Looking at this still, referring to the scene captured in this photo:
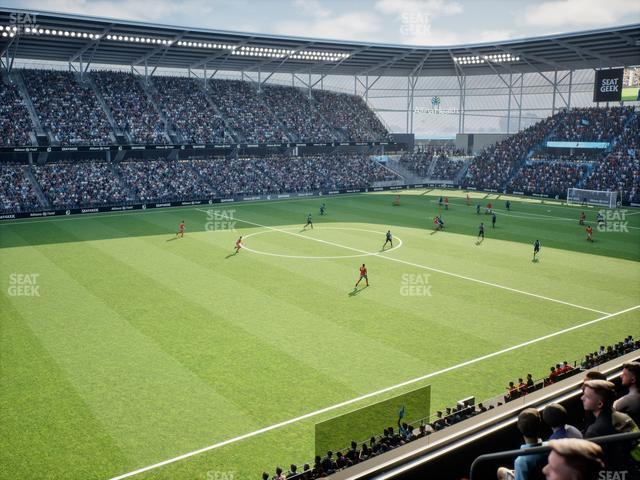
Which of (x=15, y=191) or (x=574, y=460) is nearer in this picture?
(x=574, y=460)

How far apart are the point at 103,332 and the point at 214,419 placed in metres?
7.89

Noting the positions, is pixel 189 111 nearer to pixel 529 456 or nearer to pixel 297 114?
pixel 297 114

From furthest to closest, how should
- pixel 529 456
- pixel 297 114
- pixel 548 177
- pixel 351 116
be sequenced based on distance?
1. pixel 351 116
2. pixel 297 114
3. pixel 548 177
4. pixel 529 456

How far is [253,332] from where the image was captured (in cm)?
1983

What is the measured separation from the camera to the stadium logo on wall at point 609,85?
6012cm

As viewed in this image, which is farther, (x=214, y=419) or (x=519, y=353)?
(x=519, y=353)

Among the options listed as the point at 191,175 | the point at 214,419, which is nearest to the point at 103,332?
the point at 214,419

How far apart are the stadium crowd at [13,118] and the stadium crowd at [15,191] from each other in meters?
2.69

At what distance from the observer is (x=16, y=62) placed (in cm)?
5712

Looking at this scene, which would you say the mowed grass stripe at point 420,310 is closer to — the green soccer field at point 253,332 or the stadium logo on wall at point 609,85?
the green soccer field at point 253,332

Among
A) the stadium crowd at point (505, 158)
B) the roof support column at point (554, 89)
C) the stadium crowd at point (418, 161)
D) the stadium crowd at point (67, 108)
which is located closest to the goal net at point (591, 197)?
the stadium crowd at point (505, 158)

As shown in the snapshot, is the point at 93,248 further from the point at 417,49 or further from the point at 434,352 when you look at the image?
the point at 417,49

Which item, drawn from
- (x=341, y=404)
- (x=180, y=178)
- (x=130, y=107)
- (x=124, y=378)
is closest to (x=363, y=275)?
(x=341, y=404)

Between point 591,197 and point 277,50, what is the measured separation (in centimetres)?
3848
